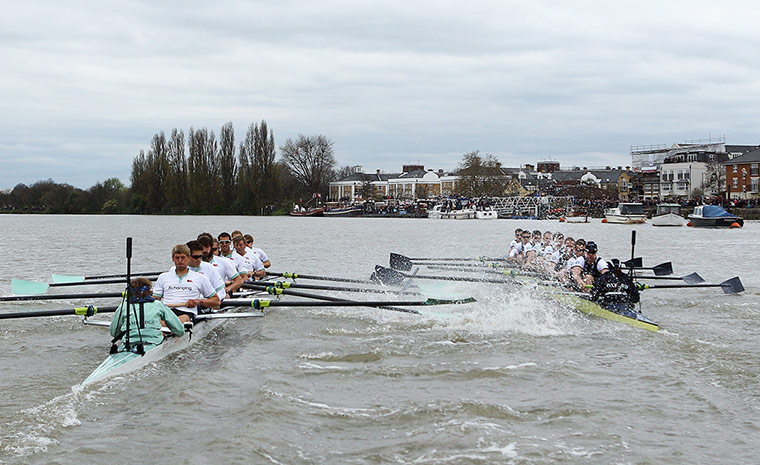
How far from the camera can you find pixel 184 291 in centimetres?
914

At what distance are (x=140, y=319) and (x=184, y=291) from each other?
1.29m

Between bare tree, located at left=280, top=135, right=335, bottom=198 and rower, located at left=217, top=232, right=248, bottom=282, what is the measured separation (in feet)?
273

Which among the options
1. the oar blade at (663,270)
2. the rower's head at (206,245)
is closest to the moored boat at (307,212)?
the oar blade at (663,270)

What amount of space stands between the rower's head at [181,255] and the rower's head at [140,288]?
832 millimetres

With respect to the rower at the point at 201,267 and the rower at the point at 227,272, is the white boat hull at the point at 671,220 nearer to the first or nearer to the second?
the rower at the point at 227,272

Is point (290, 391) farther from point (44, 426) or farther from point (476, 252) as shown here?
point (476, 252)

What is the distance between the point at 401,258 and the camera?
1797cm

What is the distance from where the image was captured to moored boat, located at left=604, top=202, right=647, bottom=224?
66.0 meters

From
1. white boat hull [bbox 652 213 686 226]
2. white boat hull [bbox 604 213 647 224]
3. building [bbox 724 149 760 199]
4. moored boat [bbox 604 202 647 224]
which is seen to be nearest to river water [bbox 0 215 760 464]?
white boat hull [bbox 652 213 686 226]

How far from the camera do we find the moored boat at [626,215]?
66.0 metres

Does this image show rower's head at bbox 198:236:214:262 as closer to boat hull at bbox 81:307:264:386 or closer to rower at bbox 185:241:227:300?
rower at bbox 185:241:227:300

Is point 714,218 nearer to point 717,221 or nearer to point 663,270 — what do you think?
point 717,221

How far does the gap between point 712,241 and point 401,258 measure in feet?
88.0

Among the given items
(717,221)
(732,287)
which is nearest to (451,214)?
(717,221)
